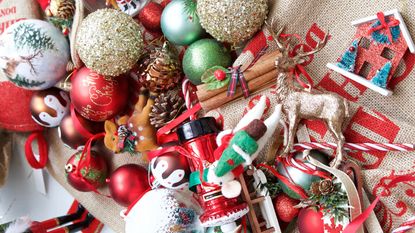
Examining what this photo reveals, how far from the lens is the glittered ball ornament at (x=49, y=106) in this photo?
1.11 metres

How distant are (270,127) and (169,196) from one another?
241 mm

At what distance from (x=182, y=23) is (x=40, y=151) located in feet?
1.93

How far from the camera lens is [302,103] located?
0.80 m

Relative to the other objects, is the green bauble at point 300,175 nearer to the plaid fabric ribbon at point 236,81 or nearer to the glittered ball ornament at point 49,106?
the plaid fabric ribbon at point 236,81

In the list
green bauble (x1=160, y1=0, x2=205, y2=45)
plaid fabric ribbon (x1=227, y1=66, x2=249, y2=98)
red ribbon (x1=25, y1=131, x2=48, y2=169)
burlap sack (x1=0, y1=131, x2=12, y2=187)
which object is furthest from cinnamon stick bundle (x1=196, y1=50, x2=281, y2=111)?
burlap sack (x1=0, y1=131, x2=12, y2=187)

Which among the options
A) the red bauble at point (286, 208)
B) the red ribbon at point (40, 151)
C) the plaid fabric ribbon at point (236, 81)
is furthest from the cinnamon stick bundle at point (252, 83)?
the red ribbon at point (40, 151)

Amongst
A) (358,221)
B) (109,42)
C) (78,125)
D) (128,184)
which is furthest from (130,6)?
(358,221)

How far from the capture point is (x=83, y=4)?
105cm

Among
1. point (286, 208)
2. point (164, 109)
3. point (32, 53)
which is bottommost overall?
point (286, 208)

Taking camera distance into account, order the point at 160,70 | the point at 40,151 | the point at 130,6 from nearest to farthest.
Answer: the point at 160,70, the point at 130,6, the point at 40,151

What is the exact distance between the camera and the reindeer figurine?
2.56 feet

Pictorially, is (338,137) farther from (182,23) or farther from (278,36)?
(182,23)

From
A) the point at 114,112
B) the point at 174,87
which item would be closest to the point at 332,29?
the point at 174,87

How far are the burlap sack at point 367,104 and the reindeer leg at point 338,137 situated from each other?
1.7 inches
